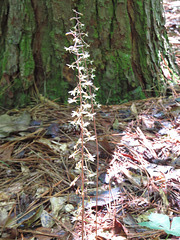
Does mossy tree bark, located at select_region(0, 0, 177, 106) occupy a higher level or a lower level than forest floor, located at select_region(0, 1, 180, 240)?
higher

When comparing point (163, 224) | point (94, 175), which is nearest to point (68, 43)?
point (94, 175)

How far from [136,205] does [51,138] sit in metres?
0.85

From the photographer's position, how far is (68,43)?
2.39 meters

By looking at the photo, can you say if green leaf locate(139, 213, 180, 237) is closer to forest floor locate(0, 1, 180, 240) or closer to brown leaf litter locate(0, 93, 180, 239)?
forest floor locate(0, 1, 180, 240)

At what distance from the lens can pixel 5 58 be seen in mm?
2393

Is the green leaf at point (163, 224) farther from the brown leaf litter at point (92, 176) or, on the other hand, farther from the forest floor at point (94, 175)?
the brown leaf litter at point (92, 176)

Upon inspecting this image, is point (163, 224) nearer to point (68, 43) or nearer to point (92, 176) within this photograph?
point (92, 176)

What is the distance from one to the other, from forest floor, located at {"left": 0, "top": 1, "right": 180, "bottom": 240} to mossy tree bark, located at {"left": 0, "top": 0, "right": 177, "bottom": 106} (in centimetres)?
22

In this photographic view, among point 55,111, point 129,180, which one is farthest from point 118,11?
point 129,180

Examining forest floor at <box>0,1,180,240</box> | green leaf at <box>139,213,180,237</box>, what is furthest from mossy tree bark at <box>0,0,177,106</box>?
green leaf at <box>139,213,180,237</box>

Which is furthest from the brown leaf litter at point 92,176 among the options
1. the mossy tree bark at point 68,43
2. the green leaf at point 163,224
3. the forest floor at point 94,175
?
the mossy tree bark at point 68,43

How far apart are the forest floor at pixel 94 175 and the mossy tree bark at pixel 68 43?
217mm

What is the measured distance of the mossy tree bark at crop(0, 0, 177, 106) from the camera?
2322 mm

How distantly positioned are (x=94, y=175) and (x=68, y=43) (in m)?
1.31
